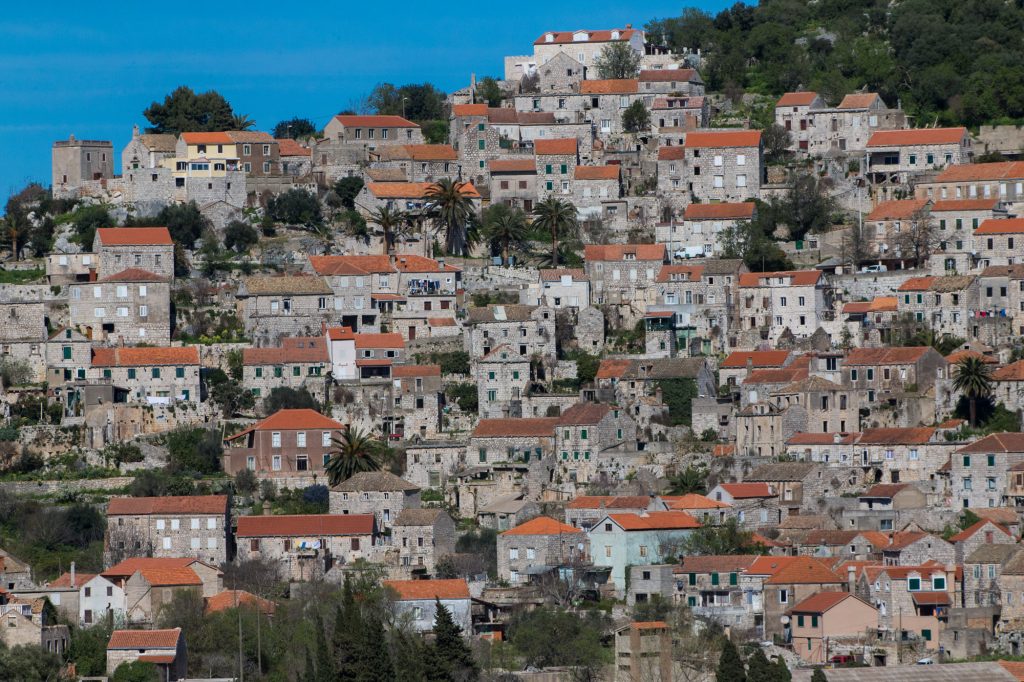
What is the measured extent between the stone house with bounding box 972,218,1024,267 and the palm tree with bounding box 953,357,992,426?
10.2 m

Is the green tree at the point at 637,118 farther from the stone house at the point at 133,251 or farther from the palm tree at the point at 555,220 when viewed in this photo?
the stone house at the point at 133,251

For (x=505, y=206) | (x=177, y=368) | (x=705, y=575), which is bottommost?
(x=705, y=575)

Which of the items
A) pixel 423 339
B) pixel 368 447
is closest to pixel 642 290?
pixel 423 339

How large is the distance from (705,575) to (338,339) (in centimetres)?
2020

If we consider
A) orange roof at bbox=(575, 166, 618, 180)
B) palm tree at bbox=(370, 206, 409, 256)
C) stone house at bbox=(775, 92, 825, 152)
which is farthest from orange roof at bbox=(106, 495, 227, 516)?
stone house at bbox=(775, 92, 825, 152)

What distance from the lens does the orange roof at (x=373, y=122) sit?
105 m

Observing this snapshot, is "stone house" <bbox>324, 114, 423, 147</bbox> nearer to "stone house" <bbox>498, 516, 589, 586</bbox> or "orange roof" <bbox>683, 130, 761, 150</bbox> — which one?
"orange roof" <bbox>683, 130, 761, 150</bbox>

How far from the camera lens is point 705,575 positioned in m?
73.1

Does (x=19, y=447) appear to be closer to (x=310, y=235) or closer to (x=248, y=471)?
(x=248, y=471)

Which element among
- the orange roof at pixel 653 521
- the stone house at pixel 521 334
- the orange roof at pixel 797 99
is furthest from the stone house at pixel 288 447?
the orange roof at pixel 797 99

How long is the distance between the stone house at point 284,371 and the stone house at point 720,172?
19641 millimetres

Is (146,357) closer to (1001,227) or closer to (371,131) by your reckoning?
(371,131)

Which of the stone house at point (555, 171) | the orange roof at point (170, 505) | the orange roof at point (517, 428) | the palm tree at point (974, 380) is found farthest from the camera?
the stone house at point (555, 171)

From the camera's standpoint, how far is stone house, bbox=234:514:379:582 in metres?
75.5
